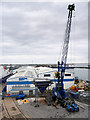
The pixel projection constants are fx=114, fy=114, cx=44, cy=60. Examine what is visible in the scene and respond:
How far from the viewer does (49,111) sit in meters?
12.8

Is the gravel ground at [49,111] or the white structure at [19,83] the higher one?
the white structure at [19,83]

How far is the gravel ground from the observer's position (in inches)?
464

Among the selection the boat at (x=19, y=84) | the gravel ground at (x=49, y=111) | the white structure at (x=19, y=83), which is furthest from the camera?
the white structure at (x=19, y=83)

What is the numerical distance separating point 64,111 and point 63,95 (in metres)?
3.50

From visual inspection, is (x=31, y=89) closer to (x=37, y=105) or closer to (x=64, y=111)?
(x=37, y=105)

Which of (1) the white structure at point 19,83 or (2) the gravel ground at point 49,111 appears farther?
(1) the white structure at point 19,83

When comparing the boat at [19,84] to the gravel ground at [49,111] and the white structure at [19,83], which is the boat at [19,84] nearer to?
the white structure at [19,83]

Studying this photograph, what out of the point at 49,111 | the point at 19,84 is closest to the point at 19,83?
the point at 19,84

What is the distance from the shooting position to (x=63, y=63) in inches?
718

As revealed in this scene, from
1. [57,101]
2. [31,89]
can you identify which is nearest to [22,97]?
[31,89]

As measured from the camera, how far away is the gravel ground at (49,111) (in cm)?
1179

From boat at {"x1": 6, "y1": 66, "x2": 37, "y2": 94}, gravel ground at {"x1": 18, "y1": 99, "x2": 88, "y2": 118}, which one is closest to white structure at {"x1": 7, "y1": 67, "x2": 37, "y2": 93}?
boat at {"x1": 6, "y1": 66, "x2": 37, "y2": 94}

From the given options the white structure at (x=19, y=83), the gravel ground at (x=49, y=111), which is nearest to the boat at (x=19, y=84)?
the white structure at (x=19, y=83)

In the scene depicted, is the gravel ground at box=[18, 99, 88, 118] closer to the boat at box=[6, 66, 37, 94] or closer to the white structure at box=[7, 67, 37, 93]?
the boat at box=[6, 66, 37, 94]
